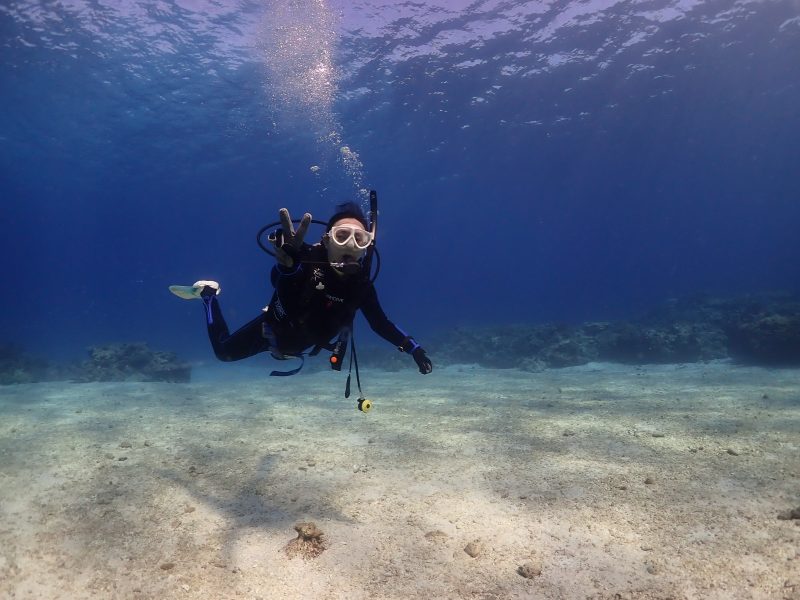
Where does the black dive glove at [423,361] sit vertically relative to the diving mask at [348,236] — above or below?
below

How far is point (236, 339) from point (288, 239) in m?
2.35

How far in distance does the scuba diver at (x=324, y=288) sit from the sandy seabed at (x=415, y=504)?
1.17 m

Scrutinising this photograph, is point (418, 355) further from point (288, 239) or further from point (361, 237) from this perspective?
point (288, 239)

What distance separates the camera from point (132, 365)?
16891mm

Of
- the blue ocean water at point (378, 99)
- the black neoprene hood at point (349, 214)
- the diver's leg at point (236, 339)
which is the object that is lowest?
the diver's leg at point (236, 339)

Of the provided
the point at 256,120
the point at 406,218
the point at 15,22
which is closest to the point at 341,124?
the point at 256,120

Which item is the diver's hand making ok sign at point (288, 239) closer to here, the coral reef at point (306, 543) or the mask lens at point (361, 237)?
the mask lens at point (361, 237)

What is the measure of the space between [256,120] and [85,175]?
23653 mm

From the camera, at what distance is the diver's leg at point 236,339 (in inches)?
223

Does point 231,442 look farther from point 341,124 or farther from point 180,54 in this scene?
point 341,124

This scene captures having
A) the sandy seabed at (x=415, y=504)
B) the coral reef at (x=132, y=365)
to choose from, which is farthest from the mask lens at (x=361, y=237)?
the coral reef at (x=132, y=365)

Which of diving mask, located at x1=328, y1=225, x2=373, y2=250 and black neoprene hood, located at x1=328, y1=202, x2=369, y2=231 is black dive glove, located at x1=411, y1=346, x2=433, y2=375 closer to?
diving mask, located at x1=328, y1=225, x2=373, y2=250

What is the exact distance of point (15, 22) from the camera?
18766mm

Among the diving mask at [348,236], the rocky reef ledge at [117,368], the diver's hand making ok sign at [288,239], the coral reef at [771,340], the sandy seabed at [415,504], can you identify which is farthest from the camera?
the rocky reef ledge at [117,368]
